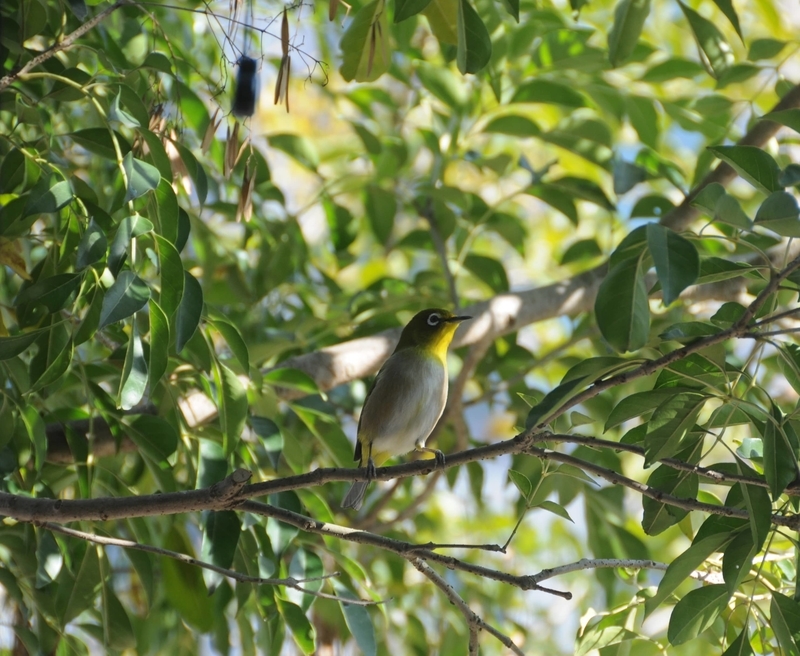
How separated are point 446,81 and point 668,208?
119cm

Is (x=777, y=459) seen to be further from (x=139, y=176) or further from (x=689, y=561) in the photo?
(x=139, y=176)

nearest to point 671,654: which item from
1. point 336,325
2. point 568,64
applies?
point 336,325

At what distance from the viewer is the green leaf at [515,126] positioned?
399 centimetres

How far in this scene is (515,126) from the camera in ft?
13.1

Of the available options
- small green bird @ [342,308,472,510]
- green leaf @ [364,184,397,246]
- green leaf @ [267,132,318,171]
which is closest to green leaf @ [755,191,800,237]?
small green bird @ [342,308,472,510]

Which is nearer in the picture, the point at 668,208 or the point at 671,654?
the point at 671,654

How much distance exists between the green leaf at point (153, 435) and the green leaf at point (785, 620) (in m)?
1.61

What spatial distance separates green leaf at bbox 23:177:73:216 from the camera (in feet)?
6.47

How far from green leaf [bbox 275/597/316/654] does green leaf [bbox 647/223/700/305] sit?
4.84 ft

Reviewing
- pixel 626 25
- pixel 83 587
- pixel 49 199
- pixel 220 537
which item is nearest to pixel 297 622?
pixel 220 537

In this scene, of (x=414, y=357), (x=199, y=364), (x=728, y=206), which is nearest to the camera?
(x=728, y=206)

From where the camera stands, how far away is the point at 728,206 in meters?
1.80

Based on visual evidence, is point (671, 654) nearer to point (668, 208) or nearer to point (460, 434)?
point (460, 434)

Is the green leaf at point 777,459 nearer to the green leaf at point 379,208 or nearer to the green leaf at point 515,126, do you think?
the green leaf at point 515,126
